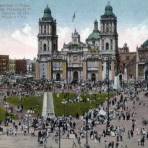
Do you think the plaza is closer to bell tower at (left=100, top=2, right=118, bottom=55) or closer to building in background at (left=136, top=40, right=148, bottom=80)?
bell tower at (left=100, top=2, right=118, bottom=55)

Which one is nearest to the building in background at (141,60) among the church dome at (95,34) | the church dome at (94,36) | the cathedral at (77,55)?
the cathedral at (77,55)

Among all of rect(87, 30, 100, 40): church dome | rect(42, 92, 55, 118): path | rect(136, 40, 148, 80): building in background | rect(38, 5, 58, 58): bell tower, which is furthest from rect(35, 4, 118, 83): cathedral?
rect(42, 92, 55, 118): path

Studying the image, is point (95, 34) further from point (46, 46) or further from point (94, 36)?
point (46, 46)

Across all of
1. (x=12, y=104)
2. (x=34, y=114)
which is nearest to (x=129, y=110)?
(x=34, y=114)

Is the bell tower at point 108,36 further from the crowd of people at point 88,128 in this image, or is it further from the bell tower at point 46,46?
the crowd of people at point 88,128

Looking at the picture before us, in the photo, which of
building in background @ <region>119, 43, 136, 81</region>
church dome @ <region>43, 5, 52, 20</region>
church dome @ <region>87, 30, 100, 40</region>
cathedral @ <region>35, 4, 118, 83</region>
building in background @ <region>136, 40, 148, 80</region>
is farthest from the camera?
church dome @ <region>87, 30, 100, 40</region>

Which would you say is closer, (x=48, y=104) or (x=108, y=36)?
(x=48, y=104)

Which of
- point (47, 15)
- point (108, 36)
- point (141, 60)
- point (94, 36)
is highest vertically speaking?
point (47, 15)

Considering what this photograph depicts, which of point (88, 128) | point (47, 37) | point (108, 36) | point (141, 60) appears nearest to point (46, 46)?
point (47, 37)

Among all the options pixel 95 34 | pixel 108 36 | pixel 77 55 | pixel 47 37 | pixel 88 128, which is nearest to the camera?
pixel 88 128

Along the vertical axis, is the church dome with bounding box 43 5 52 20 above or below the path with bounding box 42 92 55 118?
above
